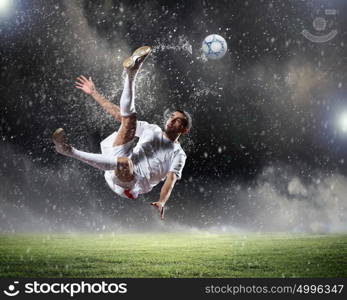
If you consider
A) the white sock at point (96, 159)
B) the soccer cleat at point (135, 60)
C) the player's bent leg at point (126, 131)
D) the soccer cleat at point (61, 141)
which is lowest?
the white sock at point (96, 159)

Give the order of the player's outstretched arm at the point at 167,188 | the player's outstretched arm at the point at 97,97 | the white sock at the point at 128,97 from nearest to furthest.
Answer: the white sock at the point at 128,97 → the player's outstretched arm at the point at 167,188 → the player's outstretched arm at the point at 97,97

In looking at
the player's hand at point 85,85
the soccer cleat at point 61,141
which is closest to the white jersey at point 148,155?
the player's hand at point 85,85

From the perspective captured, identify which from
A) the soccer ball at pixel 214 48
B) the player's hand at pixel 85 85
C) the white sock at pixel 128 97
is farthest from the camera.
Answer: the soccer ball at pixel 214 48

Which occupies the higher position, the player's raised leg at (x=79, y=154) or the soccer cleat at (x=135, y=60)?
the soccer cleat at (x=135, y=60)

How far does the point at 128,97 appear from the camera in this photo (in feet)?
22.6

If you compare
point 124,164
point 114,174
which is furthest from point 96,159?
point 114,174

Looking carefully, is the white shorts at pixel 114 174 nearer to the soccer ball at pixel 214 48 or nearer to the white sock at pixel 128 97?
the white sock at pixel 128 97

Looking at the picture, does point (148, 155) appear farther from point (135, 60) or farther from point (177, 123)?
point (135, 60)

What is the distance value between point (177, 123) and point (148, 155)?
2.46ft

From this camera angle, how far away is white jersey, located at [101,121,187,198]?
7.67 m

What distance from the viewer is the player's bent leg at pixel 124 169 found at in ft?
22.8

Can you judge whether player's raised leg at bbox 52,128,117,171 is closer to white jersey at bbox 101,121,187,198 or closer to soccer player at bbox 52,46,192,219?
soccer player at bbox 52,46,192,219

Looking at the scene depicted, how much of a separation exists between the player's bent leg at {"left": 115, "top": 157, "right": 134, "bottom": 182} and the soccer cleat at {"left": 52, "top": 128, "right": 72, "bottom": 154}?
2.60ft

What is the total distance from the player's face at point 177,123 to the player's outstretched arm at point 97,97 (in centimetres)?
88
